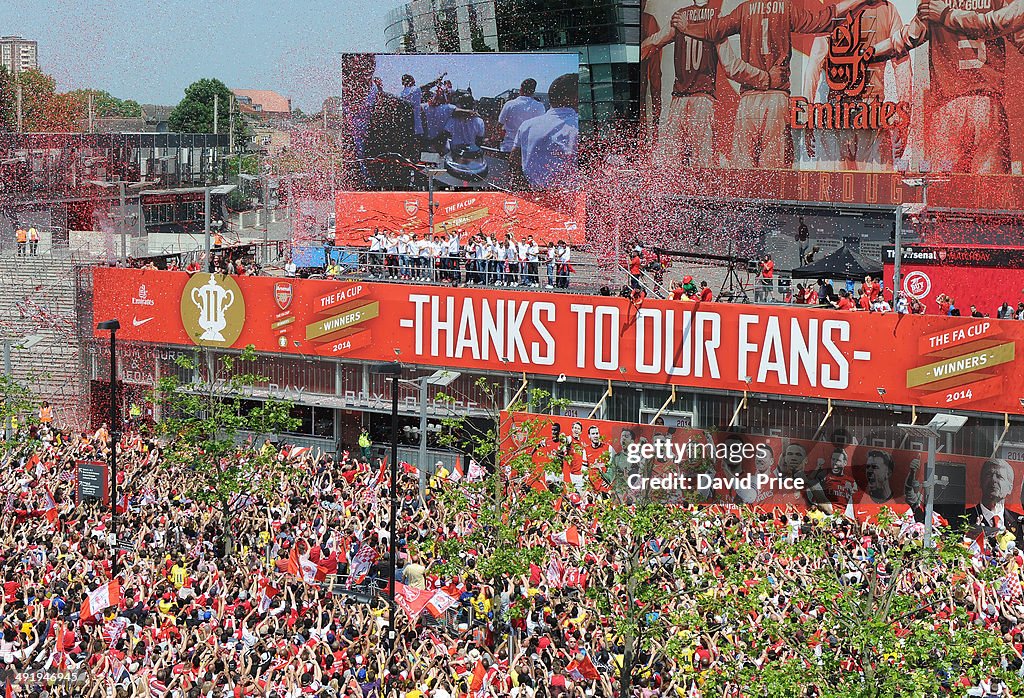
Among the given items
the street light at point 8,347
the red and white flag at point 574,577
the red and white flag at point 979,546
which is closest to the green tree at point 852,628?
the red and white flag at point 979,546

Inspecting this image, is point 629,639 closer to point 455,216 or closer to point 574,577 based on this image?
point 574,577

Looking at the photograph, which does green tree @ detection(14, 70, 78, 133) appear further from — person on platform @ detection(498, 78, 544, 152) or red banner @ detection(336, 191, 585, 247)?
person on platform @ detection(498, 78, 544, 152)

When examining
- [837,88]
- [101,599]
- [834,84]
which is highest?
[834,84]

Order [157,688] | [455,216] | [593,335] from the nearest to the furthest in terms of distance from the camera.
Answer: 1. [157,688]
2. [593,335]
3. [455,216]

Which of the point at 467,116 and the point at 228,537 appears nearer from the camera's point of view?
the point at 228,537

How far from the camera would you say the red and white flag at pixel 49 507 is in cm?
3228

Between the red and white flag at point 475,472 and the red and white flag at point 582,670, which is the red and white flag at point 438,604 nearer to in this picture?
the red and white flag at point 582,670

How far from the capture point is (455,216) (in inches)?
2132

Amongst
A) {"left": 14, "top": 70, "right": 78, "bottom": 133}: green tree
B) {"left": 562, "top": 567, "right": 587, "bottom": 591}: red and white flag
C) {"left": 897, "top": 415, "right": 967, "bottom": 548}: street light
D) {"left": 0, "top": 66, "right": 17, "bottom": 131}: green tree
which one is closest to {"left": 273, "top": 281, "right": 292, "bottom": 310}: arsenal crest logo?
{"left": 897, "top": 415, "right": 967, "bottom": 548}: street light

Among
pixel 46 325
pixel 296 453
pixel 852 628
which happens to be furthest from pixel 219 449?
pixel 852 628

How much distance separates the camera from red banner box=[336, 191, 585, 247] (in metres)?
53.7

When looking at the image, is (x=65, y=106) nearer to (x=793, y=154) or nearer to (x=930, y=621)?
(x=793, y=154)

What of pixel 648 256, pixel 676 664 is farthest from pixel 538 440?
pixel 648 256

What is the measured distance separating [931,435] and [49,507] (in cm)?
1794
